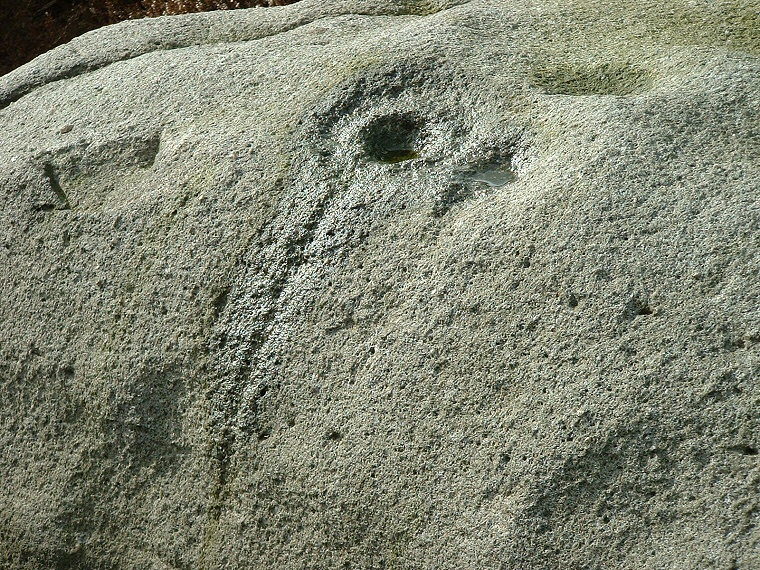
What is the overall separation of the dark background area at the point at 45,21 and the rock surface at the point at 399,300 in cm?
264

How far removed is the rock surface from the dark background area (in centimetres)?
264

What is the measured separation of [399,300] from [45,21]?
4.21 metres

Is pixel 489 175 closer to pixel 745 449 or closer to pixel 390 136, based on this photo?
pixel 390 136

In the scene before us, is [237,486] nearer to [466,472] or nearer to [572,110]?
[466,472]

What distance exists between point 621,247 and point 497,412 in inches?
14.5

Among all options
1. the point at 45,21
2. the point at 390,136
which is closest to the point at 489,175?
the point at 390,136

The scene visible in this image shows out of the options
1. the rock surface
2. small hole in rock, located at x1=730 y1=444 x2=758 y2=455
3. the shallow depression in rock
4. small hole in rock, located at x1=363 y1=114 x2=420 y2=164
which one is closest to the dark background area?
the rock surface

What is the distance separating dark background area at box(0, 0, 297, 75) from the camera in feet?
15.9

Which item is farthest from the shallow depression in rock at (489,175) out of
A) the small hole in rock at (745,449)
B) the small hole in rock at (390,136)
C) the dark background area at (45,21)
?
the dark background area at (45,21)

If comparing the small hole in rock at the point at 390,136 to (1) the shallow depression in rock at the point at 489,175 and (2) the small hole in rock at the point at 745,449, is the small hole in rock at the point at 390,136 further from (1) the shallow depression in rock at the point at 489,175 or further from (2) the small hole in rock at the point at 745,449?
(2) the small hole in rock at the point at 745,449

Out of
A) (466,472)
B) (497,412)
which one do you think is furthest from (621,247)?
(466,472)

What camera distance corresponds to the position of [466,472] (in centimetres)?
154

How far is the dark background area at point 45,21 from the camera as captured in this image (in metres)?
4.85

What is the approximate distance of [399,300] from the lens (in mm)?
1701
